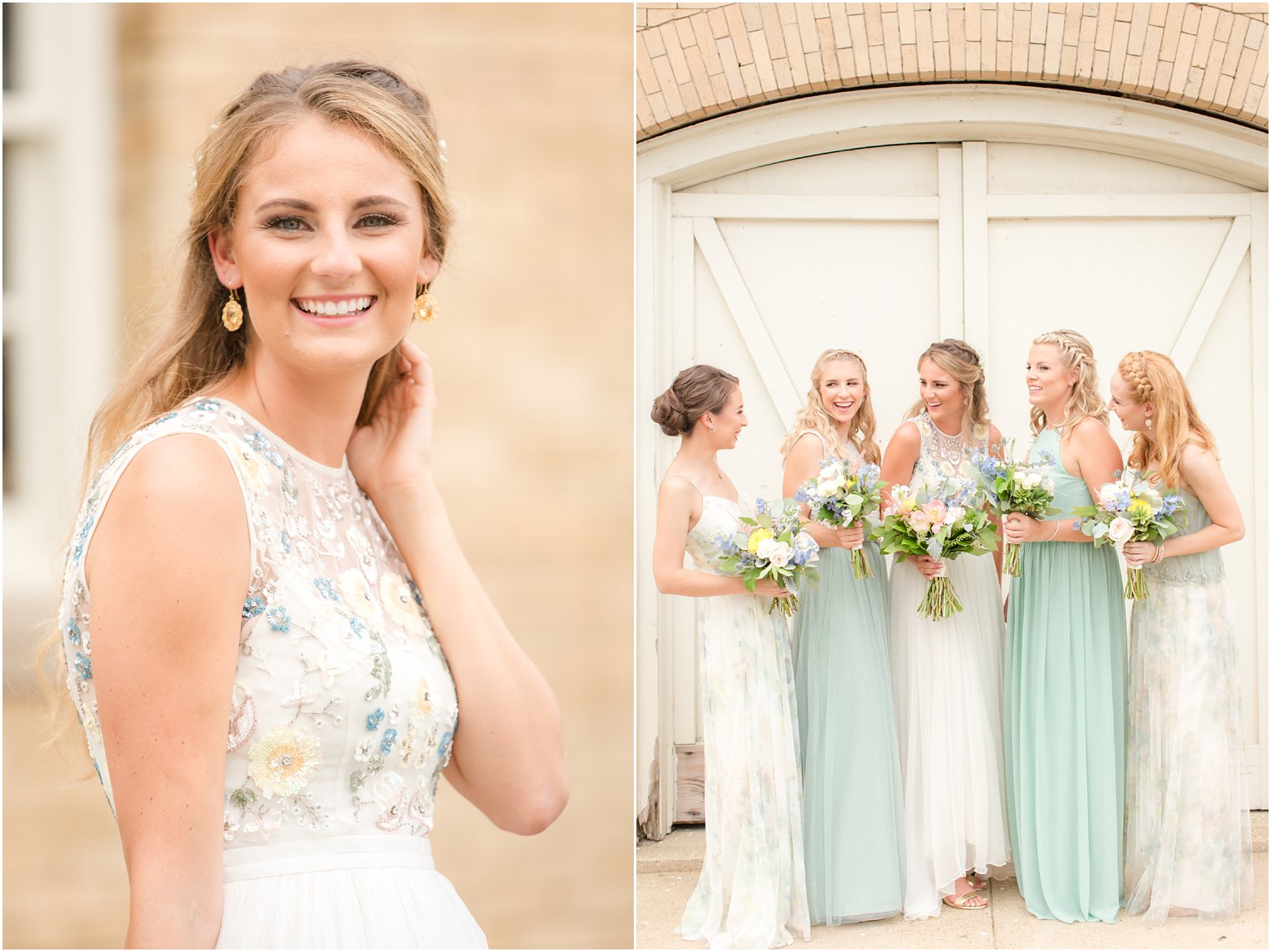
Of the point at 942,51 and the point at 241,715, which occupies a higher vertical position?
the point at 942,51

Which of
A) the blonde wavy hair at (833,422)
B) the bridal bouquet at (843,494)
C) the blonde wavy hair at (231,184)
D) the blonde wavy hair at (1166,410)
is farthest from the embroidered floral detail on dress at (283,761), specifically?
the blonde wavy hair at (1166,410)

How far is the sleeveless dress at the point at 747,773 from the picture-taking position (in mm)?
4762

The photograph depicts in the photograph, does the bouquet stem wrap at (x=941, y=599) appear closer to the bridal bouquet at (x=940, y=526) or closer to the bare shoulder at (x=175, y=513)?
the bridal bouquet at (x=940, y=526)

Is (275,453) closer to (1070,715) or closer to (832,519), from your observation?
(832,519)

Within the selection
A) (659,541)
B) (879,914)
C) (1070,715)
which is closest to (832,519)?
(659,541)

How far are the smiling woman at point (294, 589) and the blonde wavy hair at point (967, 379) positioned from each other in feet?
9.80

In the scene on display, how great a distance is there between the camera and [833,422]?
5.21m

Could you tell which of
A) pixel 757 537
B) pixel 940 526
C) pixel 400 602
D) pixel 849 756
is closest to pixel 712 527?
pixel 757 537

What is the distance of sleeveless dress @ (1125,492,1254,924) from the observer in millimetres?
4758

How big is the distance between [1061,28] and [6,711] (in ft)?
17.2

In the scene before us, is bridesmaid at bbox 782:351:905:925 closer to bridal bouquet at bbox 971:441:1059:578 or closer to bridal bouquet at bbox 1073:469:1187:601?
bridal bouquet at bbox 971:441:1059:578

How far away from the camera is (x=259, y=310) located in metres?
2.36

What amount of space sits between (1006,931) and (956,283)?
298 cm

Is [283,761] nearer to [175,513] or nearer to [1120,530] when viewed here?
[175,513]
